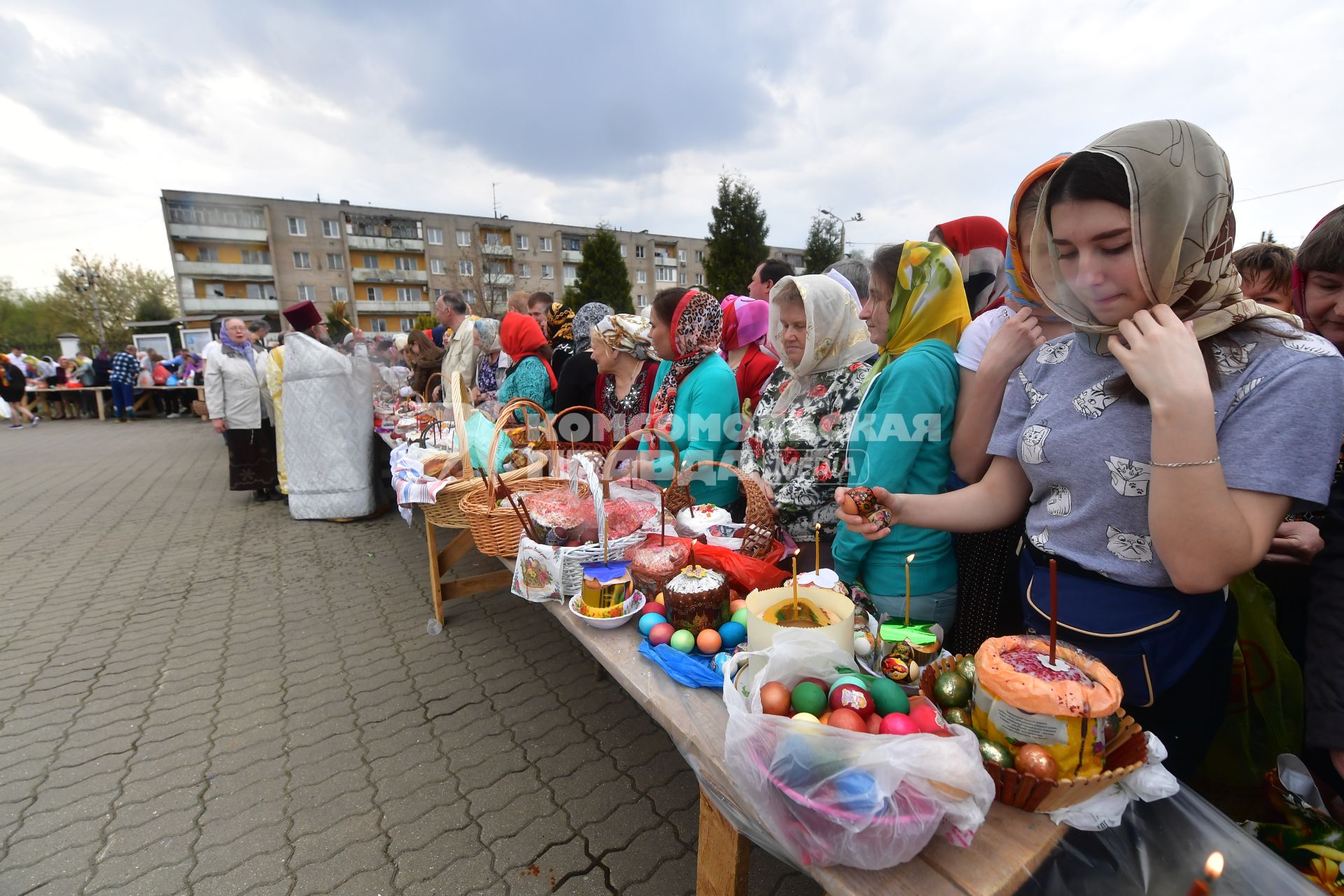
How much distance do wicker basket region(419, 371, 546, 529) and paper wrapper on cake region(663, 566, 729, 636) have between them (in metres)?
1.45

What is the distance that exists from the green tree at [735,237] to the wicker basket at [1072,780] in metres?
19.1

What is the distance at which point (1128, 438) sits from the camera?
1.04 m

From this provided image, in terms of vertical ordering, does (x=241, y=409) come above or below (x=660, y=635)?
above

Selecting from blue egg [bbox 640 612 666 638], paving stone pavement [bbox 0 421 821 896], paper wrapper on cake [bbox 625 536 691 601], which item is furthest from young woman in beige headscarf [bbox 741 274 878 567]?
paving stone pavement [bbox 0 421 821 896]

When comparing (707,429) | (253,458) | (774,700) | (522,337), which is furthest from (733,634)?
(253,458)

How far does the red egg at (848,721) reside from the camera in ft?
3.25

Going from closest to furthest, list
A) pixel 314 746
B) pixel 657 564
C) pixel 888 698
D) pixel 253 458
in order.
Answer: pixel 888 698
pixel 657 564
pixel 314 746
pixel 253 458

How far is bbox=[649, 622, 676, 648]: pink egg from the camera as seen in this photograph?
158cm

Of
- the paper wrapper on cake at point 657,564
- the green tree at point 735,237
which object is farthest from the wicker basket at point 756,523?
the green tree at point 735,237

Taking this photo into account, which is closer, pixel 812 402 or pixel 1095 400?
pixel 1095 400

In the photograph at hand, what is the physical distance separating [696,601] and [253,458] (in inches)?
285

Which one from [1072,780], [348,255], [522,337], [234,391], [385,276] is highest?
[348,255]

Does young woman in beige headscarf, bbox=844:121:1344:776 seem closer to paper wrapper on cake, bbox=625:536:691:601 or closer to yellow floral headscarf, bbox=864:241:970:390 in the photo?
yellow floral headscarf, bbox=864:241:970:390

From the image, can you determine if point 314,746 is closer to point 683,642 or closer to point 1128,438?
point 683,642
